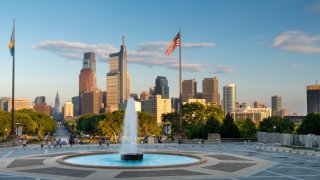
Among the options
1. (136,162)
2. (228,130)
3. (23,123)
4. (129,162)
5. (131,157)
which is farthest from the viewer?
(23,123)

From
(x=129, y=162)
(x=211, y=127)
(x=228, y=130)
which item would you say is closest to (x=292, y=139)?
(x=228, y=130)

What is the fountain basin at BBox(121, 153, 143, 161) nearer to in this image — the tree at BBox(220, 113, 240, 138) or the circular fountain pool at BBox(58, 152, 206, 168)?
the circular fountain pool at BBox(58, 152, 206, 168)

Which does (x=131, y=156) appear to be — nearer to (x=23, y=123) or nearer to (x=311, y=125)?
(x=311, y=125)

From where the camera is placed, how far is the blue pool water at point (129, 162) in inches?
1598

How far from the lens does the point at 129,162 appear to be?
135 ft

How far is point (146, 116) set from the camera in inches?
5625

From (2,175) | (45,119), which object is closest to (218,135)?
(2,175)

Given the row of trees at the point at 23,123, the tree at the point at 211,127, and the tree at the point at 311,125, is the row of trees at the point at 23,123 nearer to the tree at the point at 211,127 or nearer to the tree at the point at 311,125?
the tree at the point at 211,127

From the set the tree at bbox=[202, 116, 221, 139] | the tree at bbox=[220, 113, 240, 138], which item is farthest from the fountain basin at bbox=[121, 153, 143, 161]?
the tree at bbox=[202, 116, 221, 139]

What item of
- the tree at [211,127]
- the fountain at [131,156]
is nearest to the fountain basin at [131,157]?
the fountain at [131,156]

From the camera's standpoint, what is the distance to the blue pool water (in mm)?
40594

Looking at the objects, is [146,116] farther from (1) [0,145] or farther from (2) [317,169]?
(2) [317,169]

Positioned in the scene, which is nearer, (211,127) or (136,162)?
(136,162)

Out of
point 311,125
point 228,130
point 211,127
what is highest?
point 311,125
